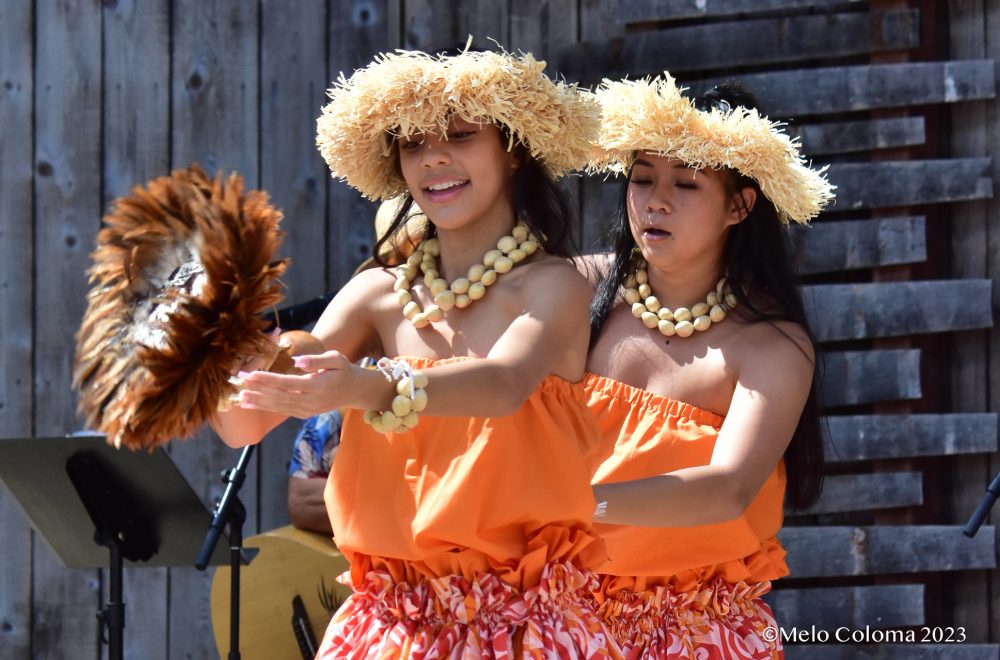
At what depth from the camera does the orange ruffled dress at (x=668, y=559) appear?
2588 mm

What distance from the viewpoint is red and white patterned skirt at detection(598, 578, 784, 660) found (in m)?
2.59

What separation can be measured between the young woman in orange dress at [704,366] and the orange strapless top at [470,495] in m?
0.46

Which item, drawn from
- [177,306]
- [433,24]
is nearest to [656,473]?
[177,306]

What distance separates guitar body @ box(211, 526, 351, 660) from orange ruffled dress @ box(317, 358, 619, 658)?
1842 millimetres

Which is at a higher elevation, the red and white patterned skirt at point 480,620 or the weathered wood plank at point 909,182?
the weathered wood plank at point 909,182

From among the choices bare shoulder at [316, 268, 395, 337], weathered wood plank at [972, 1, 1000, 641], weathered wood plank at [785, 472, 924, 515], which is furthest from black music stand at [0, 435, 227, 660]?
weathered wood plank at [972, 1, 1000, 641]

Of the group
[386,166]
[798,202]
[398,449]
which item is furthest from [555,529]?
[798,202]

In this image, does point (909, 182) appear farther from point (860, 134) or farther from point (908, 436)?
point (908, 436)

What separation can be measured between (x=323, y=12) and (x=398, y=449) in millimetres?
2474

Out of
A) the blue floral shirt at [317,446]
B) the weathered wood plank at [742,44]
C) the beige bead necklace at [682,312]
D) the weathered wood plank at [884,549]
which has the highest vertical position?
the weathered wood plank at [742,44]

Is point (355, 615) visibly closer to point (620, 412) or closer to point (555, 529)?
point (555, 529)

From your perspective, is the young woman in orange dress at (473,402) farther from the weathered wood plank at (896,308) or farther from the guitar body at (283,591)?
the guitar body at (283,591)

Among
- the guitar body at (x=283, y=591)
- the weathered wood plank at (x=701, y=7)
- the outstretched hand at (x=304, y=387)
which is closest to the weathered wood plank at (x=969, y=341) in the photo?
the weathered wood plank at (x=701, y=7)

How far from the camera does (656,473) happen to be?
2.59 m
